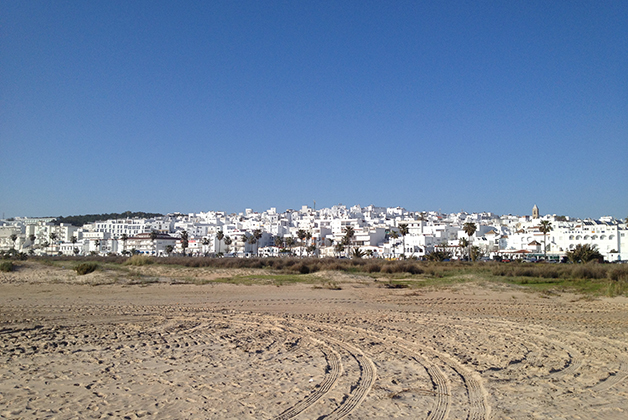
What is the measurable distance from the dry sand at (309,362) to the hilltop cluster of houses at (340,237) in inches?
2501

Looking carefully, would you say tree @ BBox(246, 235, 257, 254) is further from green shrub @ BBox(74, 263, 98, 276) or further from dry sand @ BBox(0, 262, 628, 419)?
dry sand @ BBox(0, 262, 628, 419)

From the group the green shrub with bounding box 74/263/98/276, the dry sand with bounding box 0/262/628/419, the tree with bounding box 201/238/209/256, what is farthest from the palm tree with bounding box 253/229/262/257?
the dry sand with bounding box 0/262/628/419

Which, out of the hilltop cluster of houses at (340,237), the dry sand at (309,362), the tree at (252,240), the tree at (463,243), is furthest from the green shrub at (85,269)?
the tree at (252,240)

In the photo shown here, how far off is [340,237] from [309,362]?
10281 cm

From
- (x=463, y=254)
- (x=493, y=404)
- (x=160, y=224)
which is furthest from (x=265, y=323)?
(x=160, y=224)

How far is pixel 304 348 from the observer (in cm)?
927

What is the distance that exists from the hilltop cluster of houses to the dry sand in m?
63.5

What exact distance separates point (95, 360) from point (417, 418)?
547 centimetres

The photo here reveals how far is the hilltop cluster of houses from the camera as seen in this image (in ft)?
266

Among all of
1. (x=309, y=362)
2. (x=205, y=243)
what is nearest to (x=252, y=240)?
(x=205, y=243)

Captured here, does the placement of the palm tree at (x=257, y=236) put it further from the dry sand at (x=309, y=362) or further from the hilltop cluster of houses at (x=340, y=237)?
the dry sand at (x=309, y=362)

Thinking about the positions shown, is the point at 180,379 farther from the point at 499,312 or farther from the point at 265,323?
the point at 499,312

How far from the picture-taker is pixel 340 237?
4358 inches

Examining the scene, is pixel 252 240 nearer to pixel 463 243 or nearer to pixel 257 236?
pixel 257 236
